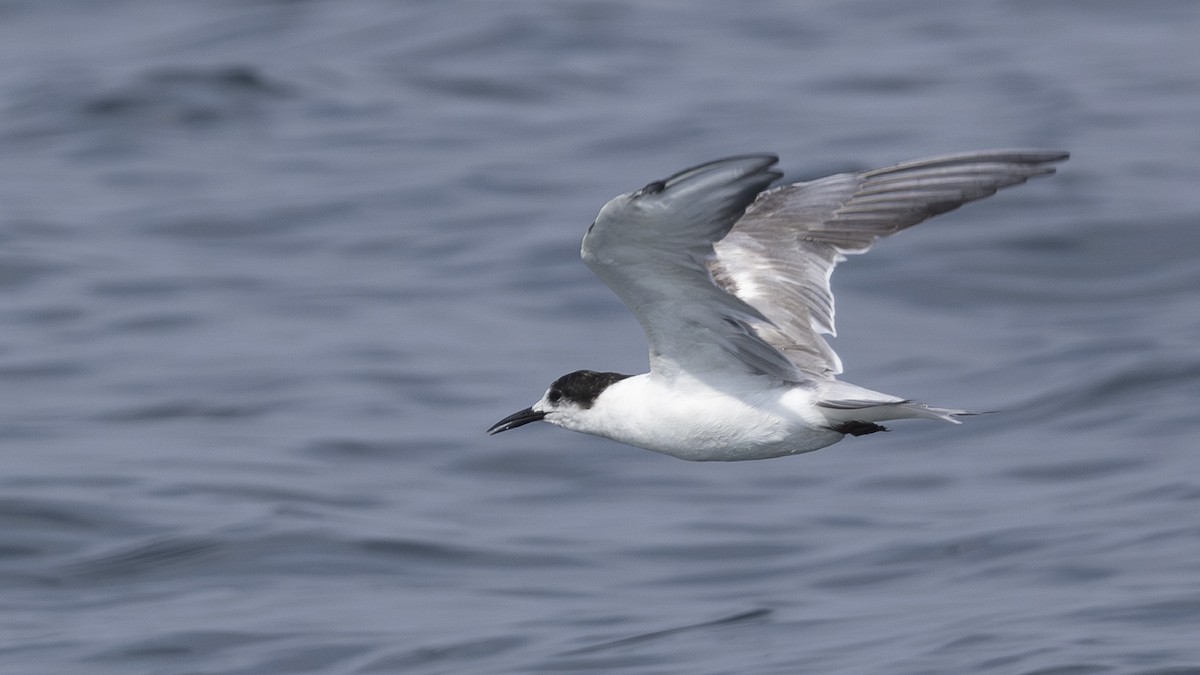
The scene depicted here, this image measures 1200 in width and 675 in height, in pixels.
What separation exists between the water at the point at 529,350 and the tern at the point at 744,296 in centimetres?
216

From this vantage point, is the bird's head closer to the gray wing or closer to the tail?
the gray wing

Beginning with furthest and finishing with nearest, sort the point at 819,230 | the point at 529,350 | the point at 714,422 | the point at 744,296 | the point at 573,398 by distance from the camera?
the point at 529,350 < the point at 819,230 < the point at 744,296 < the point at 573,398 < the point at 714,422

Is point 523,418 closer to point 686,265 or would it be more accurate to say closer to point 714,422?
point 714,422

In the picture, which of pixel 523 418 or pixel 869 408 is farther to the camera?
pixel 523 418

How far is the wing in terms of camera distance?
688 cm

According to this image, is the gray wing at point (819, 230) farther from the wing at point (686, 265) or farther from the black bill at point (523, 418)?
the black bill at point (523, 418)

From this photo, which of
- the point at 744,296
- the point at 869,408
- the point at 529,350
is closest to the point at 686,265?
the point at 869,408

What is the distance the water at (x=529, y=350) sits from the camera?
1138cm

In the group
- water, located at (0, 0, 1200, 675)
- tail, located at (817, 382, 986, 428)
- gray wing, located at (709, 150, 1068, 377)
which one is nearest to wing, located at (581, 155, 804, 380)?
tail, located at (817, 382, 986, 428)

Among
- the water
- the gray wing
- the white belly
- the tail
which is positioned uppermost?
the gray wing

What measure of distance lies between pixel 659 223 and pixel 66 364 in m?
9.45

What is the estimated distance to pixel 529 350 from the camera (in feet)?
50.1

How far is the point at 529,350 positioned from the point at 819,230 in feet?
18.7

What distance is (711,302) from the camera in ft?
26.1
